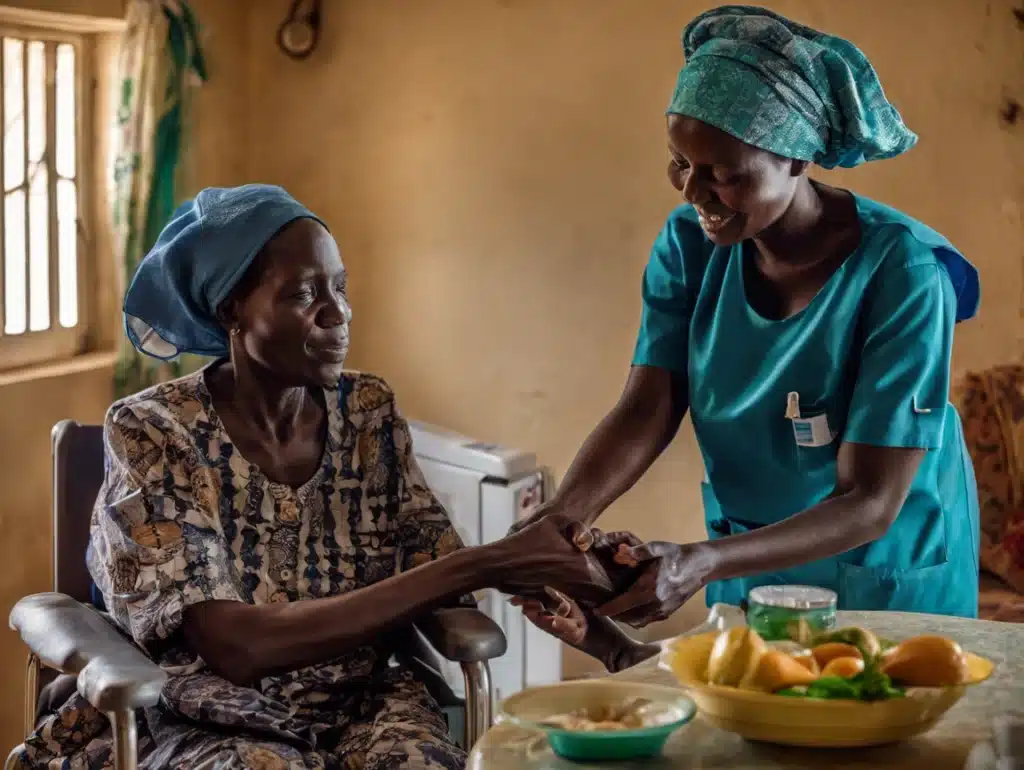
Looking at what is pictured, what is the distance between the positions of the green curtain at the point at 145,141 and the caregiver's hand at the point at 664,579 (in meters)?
1.97

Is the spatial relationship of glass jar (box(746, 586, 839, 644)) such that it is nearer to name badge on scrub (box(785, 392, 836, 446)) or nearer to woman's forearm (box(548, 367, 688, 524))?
name badge on scrub (box(785, 392, 836, 446))

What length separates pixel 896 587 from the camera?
6.48 feet

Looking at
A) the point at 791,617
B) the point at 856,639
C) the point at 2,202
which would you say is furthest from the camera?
the point at 2,202

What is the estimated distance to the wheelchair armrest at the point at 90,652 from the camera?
5.93ft

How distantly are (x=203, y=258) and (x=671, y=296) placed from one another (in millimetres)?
750

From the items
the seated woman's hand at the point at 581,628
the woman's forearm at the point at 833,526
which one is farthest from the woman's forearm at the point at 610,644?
the woman's forearm at the point at 833,526

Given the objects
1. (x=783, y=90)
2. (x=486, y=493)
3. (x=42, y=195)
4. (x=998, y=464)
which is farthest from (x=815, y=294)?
(x=42, y=195)

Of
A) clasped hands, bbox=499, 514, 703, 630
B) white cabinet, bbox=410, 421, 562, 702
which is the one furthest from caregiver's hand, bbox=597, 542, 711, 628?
white cabinet, bbox=410, 421, 562, 702

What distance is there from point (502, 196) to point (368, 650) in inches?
94.8

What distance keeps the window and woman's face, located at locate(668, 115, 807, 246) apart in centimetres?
193

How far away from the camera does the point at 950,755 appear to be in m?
1.37

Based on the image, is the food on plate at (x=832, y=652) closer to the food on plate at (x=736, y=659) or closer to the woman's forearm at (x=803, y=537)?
the food on plate at (x=736, y=659)

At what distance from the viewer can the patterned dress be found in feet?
6.50

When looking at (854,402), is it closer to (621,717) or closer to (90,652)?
(621,717)
